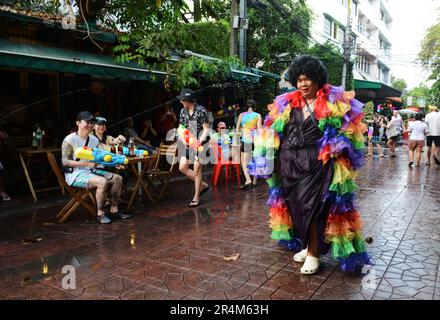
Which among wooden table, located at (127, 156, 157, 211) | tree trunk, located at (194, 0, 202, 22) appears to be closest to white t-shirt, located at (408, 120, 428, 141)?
tree trunk, located at (194, 0, 202, 22)

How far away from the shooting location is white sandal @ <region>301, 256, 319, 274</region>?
3.62 meters

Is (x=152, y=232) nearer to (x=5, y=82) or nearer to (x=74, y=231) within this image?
(x=74, y=231)

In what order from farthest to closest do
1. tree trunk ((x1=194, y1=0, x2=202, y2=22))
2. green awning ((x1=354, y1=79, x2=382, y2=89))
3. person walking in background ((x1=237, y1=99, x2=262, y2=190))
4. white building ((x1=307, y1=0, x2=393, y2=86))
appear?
white building ((x1=307, y1=0, x2=393, y2=86)) → green awning ((x1=354, y1=79, x2=382, y2=89)) → tree trunk ((x1=194, y1=0, x2=202, y2=22)) → person walking in background ((x1=237, y1=99, x2=262, y2=190))

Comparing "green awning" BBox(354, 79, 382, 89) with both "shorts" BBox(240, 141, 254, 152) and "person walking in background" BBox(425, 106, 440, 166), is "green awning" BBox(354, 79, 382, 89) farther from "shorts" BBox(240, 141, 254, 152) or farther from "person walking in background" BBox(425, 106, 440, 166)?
"shorts" BBox(240, 141, 254, 152)

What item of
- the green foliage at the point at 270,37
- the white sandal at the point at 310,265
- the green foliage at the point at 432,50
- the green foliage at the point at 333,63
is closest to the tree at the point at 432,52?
the green foliage at the point at 432,50

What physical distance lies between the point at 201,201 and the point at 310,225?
3.35m

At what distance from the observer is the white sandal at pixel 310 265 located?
11.9 feet

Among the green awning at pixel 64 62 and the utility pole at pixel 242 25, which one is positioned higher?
the utility pole at pixel 242 25

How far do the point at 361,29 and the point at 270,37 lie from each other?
75.4 ft

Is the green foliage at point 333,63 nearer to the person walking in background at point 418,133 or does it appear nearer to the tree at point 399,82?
the person walking in background at point 418,133

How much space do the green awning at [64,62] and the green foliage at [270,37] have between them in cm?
971

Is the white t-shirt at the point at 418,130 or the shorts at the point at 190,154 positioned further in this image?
the white t-shirt at the point at 418,130

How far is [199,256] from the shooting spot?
412 centimetres

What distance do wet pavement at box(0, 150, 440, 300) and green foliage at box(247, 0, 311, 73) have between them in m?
12.0
